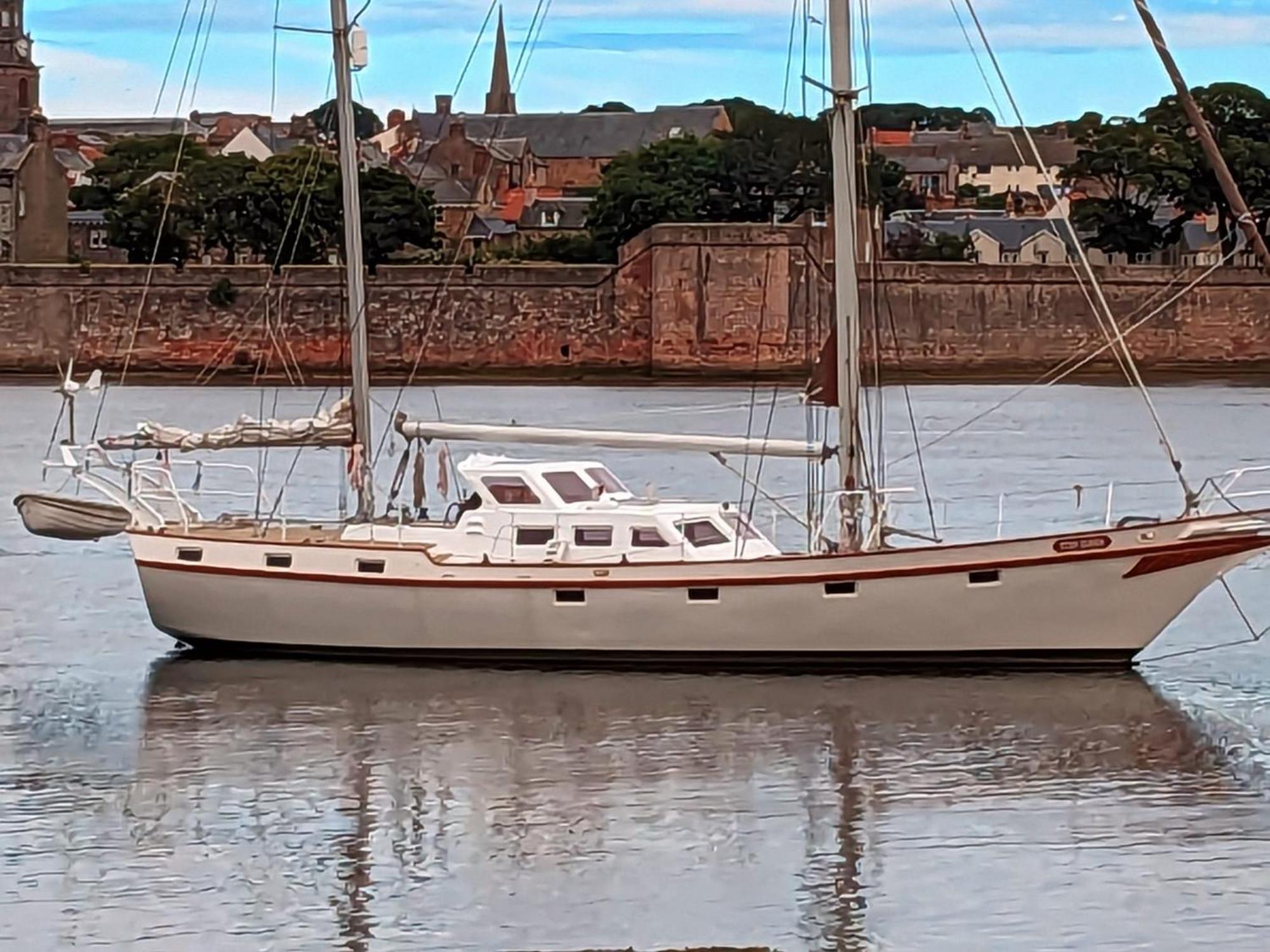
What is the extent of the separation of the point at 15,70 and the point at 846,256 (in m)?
110

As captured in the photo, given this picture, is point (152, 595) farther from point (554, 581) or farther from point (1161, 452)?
point (1161, 452)

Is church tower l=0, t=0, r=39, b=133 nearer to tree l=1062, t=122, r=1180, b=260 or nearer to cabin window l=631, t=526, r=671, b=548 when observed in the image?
tree l=1062, t=122, r=1180, b=260

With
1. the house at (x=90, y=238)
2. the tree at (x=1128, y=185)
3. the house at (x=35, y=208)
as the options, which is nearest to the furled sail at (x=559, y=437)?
the tree at (x=1128, y=185)

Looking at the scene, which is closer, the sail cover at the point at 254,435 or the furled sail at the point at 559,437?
the furled sail at the point at 559,437

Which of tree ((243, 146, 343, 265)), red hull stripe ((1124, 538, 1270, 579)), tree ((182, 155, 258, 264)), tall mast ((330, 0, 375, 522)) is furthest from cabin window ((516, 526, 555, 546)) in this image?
tree ((182, 155, 258, 264))

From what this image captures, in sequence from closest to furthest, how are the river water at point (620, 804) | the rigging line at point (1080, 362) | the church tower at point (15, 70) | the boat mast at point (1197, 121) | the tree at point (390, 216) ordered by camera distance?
1. the river water at point (620, 804)
2. the boat mast at point (1197, 121)
3. the rigging line at point (1080, 362)
4. the tree at point (390, 216)
5. the church tower at point (15, 70)

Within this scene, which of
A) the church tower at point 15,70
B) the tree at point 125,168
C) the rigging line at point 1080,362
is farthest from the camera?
the church tower at point 15,70

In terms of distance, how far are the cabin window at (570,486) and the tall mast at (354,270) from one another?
184 centimetres

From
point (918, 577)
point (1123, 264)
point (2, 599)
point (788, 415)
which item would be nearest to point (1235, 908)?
point (918, 577)

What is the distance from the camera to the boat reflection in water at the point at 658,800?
1227 centimetres

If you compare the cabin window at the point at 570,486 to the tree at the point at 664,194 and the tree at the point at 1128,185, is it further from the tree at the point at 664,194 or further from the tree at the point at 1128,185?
the tree at the point at 664,194

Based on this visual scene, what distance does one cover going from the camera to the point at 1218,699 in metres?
18.2

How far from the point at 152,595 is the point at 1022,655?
20.9 ft

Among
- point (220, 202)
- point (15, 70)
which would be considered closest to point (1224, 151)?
point (220, 202)
